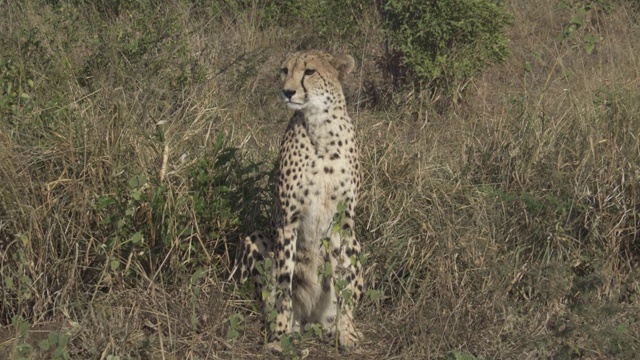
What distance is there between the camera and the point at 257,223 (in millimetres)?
4289

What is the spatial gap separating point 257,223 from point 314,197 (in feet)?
1.66

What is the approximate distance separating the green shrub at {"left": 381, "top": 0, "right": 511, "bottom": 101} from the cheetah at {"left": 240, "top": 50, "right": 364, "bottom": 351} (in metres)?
1.77

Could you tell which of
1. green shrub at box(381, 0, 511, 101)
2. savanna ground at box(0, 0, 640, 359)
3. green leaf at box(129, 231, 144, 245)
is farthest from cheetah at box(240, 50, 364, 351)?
green shrub at box(381, 0, 511, 101)

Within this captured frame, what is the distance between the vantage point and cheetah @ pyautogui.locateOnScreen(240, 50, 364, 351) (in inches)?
152

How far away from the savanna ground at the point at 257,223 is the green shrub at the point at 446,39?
2.19 ft

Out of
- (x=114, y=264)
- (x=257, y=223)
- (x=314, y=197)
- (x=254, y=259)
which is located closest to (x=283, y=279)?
(x=254, y=259)

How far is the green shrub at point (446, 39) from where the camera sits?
5.65 meters

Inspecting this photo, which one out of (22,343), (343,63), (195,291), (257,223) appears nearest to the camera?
(22,343)

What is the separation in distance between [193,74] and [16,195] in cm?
162

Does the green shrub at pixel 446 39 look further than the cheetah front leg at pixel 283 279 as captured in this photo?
Yes

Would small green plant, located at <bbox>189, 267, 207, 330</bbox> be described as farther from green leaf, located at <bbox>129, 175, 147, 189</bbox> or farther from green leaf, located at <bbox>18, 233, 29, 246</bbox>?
green leaf, located at <bbox>18, 233, 29, 246</bbox>

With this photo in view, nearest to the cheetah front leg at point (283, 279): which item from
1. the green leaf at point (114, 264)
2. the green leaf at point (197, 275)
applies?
the green leaf at point (197, 275)

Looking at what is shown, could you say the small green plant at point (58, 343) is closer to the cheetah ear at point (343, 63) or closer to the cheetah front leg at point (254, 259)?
the cheetah front leg at point (254, 259)

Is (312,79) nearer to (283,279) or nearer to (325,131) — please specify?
(325,131)
